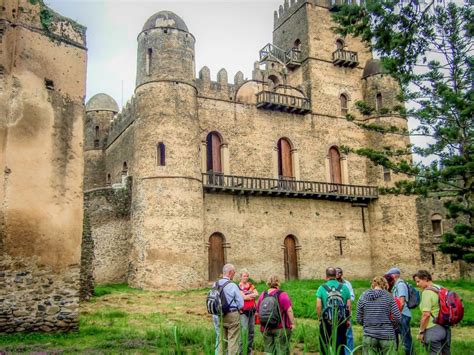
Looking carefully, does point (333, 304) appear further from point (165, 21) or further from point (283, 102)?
point (283, 102)

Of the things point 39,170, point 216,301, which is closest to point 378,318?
point 216,301

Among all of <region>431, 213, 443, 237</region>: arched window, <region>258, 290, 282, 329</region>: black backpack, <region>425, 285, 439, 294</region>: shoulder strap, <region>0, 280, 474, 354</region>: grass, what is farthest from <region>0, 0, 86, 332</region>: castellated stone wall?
<region>431, 213, 443, 237</region>: arched window

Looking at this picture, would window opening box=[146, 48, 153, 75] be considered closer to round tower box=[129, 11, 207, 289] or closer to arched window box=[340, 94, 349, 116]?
round tower box=[129, 11, 207, 289]

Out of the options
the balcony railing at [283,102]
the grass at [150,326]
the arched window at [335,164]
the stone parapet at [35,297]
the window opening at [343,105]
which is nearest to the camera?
the grass at [150,326]

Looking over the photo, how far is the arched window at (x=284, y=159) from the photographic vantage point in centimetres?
2684

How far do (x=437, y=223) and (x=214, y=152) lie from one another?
43.9 ft

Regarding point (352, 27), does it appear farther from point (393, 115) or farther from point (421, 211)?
point (421, 211)

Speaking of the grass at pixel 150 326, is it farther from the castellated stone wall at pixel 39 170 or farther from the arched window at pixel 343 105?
the arched window at pixel 343 105

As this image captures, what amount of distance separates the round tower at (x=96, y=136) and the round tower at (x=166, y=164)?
7.45m

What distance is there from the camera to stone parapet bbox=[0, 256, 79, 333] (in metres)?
11.1

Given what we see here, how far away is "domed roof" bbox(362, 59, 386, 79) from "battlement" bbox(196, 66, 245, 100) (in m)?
7.99

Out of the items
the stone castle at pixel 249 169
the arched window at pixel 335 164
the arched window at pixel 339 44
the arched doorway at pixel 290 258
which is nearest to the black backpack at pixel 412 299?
the stone castle at pixel 249 169

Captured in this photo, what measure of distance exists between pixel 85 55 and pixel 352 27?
267 inches

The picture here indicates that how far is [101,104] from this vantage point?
31.4 m
